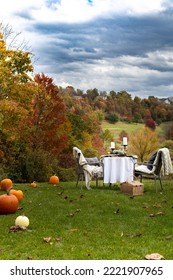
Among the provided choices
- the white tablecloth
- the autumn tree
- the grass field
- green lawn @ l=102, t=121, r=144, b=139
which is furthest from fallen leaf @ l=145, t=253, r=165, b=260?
green lawn @ l=102, t=121, r=144, b=139

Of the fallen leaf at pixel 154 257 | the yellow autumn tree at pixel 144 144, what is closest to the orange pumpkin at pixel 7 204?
the fallen leaf at pixel 154 257

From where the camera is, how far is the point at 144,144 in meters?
42.8

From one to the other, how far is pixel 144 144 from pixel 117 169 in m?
32.1

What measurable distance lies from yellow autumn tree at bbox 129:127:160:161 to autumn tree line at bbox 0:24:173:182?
315cm

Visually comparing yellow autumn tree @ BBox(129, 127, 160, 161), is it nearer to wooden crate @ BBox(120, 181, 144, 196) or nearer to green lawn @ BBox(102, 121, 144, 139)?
green lawn @ BBox(102, 121, 144, 139)

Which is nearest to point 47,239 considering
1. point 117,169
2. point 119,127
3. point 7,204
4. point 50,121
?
point 7,204

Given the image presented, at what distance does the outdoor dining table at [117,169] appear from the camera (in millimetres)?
10977

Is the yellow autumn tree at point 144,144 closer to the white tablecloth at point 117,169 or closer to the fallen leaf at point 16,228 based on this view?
the white tablecloth at point 117,169

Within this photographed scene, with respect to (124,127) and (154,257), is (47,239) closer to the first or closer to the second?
(154,257)

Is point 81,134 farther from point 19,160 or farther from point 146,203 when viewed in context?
point 146,203

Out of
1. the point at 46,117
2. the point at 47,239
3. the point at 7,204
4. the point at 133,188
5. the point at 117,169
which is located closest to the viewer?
the point at 47,239

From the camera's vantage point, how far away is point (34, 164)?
16281 mm
